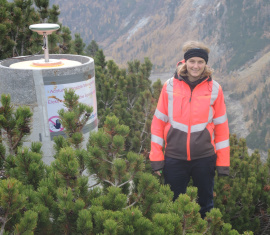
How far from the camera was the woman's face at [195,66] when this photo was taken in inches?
132

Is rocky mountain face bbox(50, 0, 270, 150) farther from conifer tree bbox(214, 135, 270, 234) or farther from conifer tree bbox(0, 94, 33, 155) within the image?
conifer tree bbox(0, 94, 33, 155)

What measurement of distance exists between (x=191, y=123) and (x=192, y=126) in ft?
0.10

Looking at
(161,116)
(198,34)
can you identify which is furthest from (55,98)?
(198,34)

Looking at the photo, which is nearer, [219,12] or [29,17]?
[29,17]

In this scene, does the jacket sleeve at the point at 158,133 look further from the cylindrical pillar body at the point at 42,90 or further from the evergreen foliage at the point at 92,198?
the cylindrical pillar body at the point at 42,90

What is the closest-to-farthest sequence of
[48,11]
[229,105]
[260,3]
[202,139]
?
[202,139] → [48,11] → [229,105] → [260,3]

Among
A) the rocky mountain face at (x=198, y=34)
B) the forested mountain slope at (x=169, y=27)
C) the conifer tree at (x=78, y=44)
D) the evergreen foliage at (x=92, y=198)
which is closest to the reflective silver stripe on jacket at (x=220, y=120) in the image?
the evergreen foliage at (x=92, y=198)

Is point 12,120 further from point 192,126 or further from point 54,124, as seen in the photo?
point 192,126

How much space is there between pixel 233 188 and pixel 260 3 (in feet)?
496

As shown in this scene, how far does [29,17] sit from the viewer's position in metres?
5.63

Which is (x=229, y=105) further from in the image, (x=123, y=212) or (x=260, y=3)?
(x=123, y=212)

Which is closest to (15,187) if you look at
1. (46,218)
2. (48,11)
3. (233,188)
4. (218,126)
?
(46,218)

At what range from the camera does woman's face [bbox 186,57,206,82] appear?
3.37 metres

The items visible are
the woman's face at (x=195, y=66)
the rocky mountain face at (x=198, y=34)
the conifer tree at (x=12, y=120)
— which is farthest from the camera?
the rocky mountain face at (x=198, y=34)
